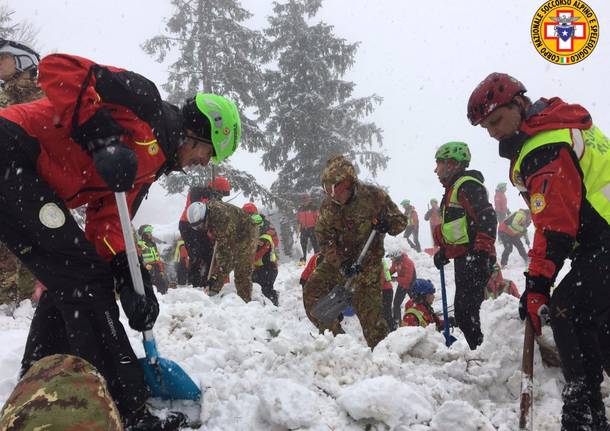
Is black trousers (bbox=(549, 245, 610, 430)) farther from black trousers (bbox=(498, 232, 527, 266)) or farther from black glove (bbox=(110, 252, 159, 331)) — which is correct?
black trousers (bbox=(498, 232, 527, 266))

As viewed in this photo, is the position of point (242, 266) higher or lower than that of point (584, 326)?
lower

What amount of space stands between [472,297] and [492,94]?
8.22ft

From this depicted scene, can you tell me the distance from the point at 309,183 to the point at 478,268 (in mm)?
15330

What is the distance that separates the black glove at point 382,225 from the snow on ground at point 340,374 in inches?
54.8

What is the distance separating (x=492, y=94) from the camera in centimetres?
314

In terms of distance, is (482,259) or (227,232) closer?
(482,259)

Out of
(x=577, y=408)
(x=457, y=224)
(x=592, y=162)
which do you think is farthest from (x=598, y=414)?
(x=457, y=224)

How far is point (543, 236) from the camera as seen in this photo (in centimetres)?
275

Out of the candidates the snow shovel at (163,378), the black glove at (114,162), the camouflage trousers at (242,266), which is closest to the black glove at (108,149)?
the black glove at (114,162)

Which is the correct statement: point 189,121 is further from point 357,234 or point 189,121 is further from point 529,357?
point 357,234

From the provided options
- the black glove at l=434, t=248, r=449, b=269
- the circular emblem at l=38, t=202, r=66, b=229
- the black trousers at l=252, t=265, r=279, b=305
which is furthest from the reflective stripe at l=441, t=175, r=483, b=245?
the black trousers at l=252, t=265, r=279, b=305

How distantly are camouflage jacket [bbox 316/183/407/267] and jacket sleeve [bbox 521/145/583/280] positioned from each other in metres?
2.33

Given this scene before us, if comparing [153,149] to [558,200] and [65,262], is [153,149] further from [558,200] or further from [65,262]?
[558,200]

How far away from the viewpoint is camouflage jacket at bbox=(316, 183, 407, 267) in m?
5.12
